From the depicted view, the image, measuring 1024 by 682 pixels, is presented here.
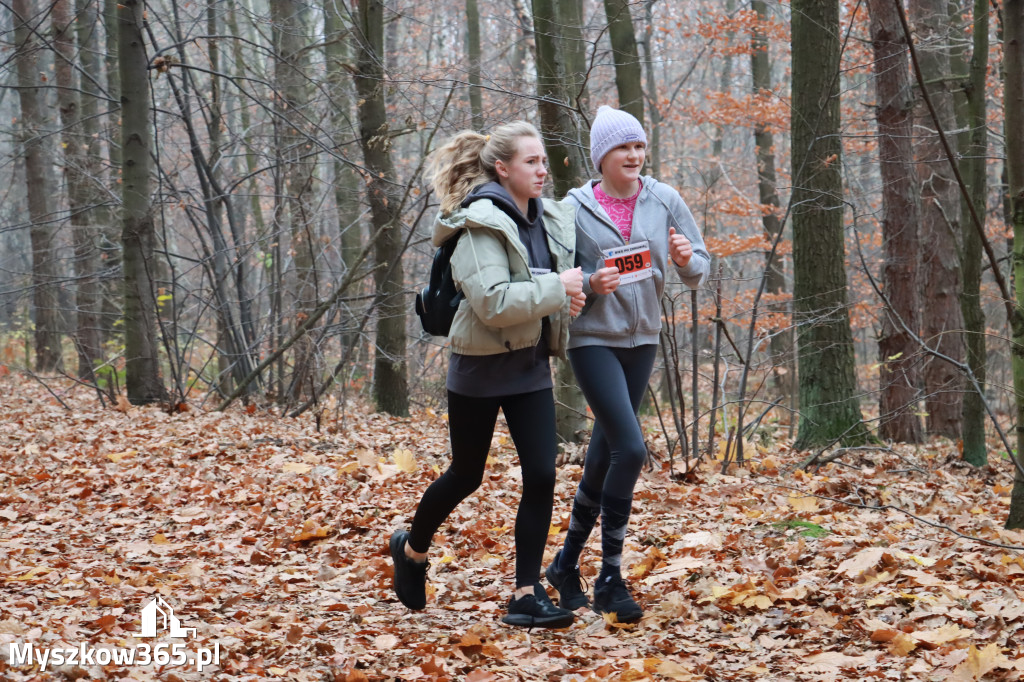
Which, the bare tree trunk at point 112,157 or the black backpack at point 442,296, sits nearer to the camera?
the black backpack at point 442,296

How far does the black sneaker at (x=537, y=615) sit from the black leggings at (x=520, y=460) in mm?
86

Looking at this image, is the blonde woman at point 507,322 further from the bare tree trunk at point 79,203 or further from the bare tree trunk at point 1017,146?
the bare tree trunk at point 79,203

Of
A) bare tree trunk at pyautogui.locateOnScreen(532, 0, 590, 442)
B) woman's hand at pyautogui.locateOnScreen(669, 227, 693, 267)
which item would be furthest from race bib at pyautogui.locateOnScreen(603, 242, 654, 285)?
bare tree trunk at pyautogui.locateOnScreen(532, 0, 590, 442)

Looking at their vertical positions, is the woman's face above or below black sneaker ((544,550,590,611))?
above

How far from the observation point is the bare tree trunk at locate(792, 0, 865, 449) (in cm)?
756

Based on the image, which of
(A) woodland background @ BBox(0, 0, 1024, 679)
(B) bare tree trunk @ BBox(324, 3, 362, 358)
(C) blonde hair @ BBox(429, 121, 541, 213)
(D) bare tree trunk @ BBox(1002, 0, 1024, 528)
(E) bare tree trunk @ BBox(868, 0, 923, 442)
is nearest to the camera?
(C) blonde hair @ BBox(429, 121, 541, 213)

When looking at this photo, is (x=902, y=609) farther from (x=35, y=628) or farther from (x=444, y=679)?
(x=35, y=628)

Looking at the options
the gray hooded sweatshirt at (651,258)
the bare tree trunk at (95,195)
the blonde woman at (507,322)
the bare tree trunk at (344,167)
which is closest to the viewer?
the blonde woman at (507,322)

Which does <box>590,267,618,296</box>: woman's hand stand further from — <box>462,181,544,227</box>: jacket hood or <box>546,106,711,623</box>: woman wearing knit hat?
<box>462,181,544,227</box>: jacket hood

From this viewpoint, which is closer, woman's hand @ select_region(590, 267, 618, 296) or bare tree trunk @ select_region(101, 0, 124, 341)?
woman's hand @ select_region(590, 267, 618, 296)

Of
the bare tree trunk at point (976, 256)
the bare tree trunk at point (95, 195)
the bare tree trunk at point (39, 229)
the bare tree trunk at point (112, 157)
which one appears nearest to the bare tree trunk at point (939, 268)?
the bare tree trunk at point (976, 256)

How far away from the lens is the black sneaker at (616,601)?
378 cm

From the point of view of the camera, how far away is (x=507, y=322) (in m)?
3.38

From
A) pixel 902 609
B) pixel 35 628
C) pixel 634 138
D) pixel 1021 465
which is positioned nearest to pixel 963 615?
pixel 902 609
